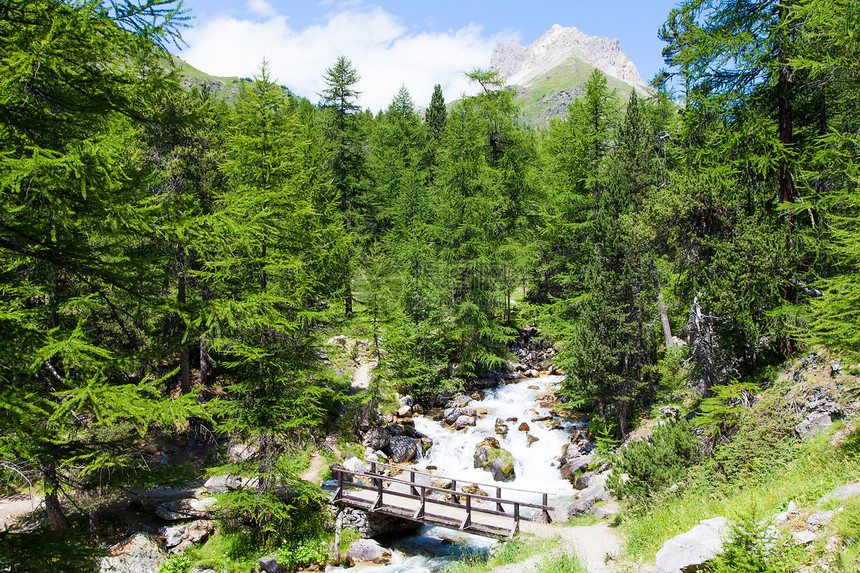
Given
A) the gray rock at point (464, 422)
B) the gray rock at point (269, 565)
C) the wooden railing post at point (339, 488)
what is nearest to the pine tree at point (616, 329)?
the gray rock at point (464, 422)

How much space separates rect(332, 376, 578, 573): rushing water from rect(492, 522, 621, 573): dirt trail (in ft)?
11.8

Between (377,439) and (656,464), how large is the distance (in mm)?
12495

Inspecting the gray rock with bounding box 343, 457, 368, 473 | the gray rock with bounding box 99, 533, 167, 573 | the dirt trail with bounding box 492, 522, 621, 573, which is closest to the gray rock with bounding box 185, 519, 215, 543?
the gray rock with bounding box 99, 533, 167, 573

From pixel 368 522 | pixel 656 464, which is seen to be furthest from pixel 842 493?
pixel 368 522

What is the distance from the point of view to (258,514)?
1370 centimetres

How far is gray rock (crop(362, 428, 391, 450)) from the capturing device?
20578 millimetres

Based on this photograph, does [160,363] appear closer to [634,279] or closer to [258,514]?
[258,514]

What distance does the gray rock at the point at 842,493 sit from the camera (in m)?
6.42

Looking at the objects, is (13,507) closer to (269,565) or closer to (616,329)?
(269,565)

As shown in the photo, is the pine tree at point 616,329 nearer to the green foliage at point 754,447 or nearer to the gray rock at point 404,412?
the green foliage at point 754,447

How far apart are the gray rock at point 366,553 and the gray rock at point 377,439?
5.64m

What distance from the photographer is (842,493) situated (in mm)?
6555

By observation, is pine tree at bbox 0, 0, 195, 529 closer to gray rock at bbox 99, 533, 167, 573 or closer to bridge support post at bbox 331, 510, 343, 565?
gray rock at bbox 99, 533, 167, 573

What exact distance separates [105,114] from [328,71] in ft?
92.4
